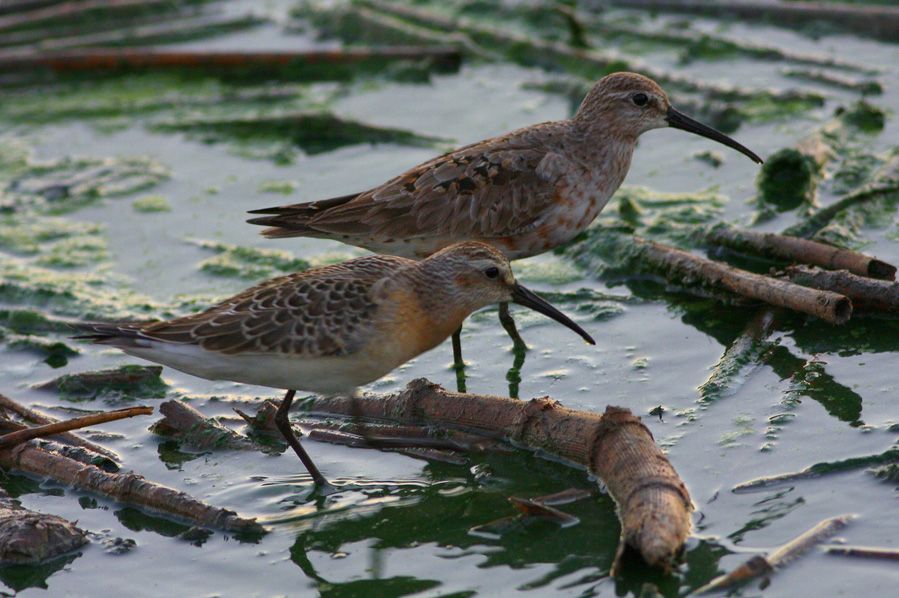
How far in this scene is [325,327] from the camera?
6777mm

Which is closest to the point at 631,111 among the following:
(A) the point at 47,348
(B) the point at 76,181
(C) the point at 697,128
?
(C) the point at 697,128

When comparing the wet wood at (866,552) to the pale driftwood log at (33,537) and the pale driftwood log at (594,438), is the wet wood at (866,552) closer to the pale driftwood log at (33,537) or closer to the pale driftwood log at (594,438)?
the pale driftwood log at (594,438)

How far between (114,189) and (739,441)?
7409mm

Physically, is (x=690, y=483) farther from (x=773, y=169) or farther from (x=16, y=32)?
(x=16, y=32)

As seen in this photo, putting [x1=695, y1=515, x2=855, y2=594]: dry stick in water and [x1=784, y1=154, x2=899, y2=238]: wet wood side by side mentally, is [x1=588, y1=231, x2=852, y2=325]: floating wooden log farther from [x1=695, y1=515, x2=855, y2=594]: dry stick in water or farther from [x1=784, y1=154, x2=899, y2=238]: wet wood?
[x1=695, y1=515, x2=855, y2=594]: dry stick in water

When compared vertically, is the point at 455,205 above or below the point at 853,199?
below

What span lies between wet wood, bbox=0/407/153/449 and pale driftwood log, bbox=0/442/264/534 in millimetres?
155

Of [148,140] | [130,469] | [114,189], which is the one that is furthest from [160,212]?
[130,469]

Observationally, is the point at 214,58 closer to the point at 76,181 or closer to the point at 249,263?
the point at 76,181

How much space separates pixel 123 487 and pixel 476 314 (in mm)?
3434

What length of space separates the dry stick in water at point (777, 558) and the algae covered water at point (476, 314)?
0.19 feet

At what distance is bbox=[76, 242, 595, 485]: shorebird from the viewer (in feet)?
22.3

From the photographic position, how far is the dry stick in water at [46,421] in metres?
7.27

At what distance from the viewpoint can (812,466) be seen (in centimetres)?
627
